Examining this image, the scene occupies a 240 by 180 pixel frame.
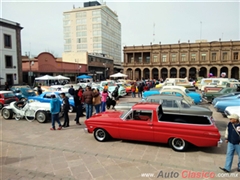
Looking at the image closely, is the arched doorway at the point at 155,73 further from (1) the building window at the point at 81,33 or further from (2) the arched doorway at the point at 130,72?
(1) the building window at the point at 81,33

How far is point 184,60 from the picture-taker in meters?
57.8

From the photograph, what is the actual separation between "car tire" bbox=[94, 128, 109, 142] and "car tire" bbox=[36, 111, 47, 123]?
4003 mm

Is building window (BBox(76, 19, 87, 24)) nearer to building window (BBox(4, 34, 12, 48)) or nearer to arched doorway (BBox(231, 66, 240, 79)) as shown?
building window (BBox(4, 34, 12, 48))

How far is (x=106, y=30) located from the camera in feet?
268

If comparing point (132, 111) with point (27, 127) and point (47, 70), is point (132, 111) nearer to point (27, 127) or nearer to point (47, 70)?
point (27, 127)

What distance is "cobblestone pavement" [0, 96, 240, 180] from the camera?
4.56 meters

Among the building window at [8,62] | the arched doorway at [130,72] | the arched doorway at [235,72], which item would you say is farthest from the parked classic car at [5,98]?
the arched doorway at [235,72]

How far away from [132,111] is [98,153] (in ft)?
5.83

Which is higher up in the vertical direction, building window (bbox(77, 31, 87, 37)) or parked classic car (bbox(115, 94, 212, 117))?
building window (bbox(77, 31, 87, 37))

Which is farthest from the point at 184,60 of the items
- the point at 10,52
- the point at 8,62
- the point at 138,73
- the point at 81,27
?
the point at 8,62

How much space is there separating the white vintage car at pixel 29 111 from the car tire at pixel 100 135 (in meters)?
3.99

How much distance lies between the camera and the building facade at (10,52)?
29.0 meters

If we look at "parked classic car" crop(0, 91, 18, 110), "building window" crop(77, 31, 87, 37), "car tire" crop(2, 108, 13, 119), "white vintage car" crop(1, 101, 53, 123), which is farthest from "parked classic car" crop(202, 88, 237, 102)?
"building window" crop(77, 31, 87, 37)

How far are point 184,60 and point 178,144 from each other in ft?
184
